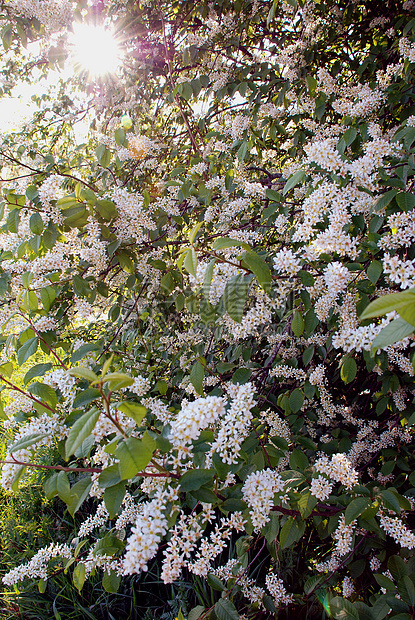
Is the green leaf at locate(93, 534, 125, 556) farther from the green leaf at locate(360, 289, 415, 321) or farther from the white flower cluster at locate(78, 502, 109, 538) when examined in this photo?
the green leaf at locate(360, 289, 415, 321)

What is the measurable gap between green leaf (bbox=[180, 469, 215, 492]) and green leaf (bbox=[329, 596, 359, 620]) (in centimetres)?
69

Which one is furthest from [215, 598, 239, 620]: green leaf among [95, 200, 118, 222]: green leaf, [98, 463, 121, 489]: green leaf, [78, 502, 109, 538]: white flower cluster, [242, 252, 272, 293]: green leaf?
[95, 200, 118, 222]: green leaf

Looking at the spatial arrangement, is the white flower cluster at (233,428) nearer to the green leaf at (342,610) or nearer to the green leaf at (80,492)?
the green leaf at (80,492)

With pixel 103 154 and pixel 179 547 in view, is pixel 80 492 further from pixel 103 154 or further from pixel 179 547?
pixel 103 154

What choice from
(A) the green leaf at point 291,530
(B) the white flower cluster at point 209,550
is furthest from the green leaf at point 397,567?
(B) the white flower cluster at point 209,550

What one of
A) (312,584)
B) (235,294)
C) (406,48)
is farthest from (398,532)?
(406,48)

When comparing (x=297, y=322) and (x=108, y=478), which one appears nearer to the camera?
(x=108, y=478)

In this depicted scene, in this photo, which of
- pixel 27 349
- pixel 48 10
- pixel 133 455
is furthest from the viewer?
pixel 48 10

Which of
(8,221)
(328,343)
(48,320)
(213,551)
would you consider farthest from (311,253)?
(8,221)

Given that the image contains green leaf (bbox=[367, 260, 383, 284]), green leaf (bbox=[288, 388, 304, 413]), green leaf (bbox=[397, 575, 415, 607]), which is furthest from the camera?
green leaf (bbox=[288, 388, 304, 413])

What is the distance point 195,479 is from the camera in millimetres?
1048

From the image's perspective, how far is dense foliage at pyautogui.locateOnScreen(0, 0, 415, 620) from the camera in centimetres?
119

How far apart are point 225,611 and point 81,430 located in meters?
0.92

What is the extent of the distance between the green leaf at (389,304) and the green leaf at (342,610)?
1133 millimetres
